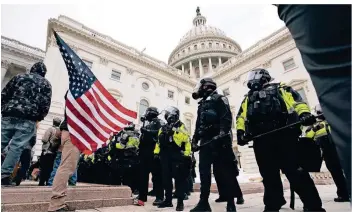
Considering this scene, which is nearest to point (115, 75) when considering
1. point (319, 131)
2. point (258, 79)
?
point (319, 131)

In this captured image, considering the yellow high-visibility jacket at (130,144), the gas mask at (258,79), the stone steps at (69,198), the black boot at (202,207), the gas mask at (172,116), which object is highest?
the gas mask at (258,79)

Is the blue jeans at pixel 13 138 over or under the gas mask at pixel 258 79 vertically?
under

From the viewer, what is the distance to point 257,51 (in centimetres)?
2498

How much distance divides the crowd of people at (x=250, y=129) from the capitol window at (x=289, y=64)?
18871mm

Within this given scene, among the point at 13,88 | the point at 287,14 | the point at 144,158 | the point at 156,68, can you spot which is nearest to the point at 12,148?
the point at 13,88

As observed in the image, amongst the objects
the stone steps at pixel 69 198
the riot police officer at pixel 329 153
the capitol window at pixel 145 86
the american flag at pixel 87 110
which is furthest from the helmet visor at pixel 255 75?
the capitol window at pixel 145 86

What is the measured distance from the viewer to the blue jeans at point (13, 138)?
363 cm

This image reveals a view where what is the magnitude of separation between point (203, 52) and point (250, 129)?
47.6m

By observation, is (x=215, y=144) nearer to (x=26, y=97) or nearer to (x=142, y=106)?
(x=26, y=97)

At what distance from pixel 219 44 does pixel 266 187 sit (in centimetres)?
5213

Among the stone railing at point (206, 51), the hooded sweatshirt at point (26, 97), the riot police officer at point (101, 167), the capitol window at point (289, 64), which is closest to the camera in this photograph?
the hooded sweatshirt at point (26, 97)

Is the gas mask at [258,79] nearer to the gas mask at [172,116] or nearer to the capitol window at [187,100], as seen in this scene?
the gas mask at [172,116]

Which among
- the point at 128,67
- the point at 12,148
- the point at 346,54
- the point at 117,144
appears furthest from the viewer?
the point at 128,67

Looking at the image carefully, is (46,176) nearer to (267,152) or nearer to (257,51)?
(267,152)
